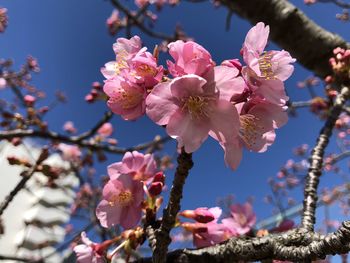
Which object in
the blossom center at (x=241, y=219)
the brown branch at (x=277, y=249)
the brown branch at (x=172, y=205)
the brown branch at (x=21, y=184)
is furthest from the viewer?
the blossom center at (x=241, y=219)

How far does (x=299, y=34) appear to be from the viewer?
91.0 inches

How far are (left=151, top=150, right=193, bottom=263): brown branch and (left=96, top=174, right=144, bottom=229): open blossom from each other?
0.35 meters

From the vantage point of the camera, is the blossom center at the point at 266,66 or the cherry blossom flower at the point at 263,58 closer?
the cherry blossom flower at the point at 263,58

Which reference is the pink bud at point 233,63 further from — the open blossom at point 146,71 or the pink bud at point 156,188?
the pink bud at point 156,188

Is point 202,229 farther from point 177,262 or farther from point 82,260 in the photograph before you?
point 82,260

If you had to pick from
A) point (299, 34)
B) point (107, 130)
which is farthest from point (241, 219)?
Answer: point (107, 130)

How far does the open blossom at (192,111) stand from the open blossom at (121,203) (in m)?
0.44

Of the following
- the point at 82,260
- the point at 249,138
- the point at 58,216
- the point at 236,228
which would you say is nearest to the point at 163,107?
the point at 249,138

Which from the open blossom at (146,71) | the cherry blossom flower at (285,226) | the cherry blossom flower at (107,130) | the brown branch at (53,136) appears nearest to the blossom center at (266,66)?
the open blossom at (146,71)

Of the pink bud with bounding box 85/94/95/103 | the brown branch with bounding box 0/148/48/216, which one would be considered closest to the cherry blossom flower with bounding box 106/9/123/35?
the pink bud with bounding box 85/94/95/103

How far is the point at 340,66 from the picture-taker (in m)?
1.82

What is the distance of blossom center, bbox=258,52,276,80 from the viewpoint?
1.11 meters

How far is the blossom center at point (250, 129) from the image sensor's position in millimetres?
1015

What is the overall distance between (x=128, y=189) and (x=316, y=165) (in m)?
0.79
